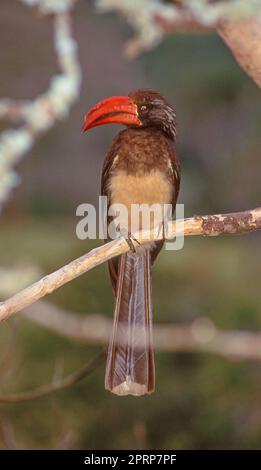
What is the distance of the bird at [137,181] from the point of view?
2201 mm

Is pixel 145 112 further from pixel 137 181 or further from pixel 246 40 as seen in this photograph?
pixel 246 40

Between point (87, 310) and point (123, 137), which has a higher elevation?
point (87, 310)

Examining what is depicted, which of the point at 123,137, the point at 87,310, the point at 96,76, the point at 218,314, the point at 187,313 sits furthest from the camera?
the point at 96,76

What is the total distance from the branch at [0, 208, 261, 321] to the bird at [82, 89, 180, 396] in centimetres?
12

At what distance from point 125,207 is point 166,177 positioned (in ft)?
0.44

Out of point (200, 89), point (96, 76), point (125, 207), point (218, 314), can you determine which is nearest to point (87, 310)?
point (218, 314)

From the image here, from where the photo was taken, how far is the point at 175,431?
13.1ft

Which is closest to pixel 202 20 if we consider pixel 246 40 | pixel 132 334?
pixel 246 40

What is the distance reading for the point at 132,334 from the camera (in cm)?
230

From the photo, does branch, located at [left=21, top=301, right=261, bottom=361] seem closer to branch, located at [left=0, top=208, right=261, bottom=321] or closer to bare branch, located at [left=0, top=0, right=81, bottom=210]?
branch, located at [left=0, top=208, right=261, bottom=321]

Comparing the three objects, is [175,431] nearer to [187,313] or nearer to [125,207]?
[187,313]
